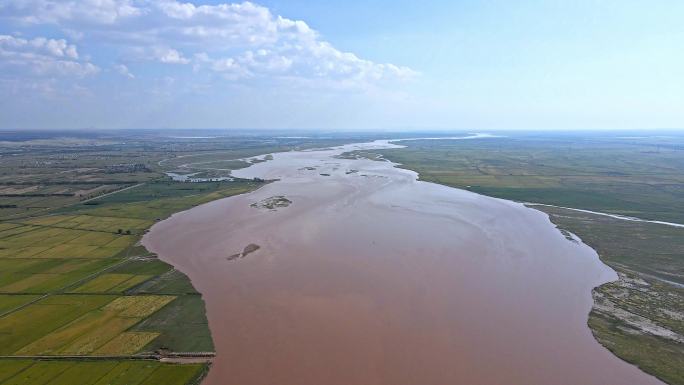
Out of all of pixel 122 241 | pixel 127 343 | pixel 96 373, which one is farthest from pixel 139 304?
pixel 122 241

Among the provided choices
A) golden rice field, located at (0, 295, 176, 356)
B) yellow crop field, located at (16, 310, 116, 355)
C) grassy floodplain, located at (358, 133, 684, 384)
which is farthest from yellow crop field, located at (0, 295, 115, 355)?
grassy floodplain, located at (358, 133, 684, 384)

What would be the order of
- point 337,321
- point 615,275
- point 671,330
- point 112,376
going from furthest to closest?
point 615,275 < point 337,321 < point 671,330 < point 112,376

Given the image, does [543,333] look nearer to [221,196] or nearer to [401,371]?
[401,371]

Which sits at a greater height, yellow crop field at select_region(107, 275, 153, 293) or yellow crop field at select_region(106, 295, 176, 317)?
yellow crop field at select_region(107, 275, 153, 293)

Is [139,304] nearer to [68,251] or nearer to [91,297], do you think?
[91,297]

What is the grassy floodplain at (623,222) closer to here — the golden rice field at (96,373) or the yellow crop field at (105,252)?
the golden rice field at (96,373)

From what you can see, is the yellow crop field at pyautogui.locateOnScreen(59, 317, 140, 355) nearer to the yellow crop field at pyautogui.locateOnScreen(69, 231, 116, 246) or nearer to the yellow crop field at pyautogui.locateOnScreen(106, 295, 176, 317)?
the yellow crop field at pyautogui.locateOnScreen(106, 295, 176, 317)

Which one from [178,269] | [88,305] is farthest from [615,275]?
[88,305]
